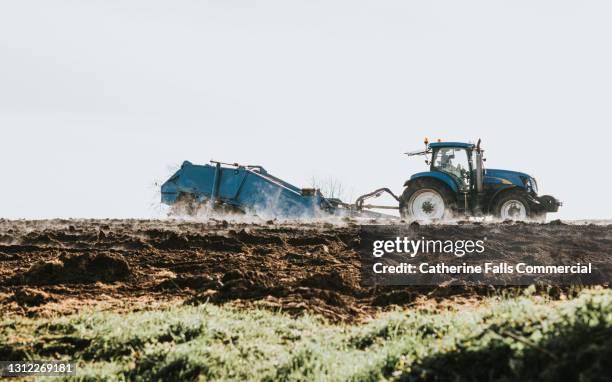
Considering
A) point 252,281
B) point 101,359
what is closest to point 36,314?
point 101,359

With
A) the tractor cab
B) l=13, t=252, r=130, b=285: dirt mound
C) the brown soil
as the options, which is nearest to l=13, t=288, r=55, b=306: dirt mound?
the brown soil

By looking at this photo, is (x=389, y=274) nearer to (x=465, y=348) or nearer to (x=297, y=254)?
(x=297, y=254)

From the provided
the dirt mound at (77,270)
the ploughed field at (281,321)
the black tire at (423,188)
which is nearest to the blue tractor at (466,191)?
the black tire at (423,188)

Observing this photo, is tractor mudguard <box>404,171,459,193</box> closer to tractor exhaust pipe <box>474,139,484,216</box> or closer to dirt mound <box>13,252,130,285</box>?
tractor exhaust pipe <box>474,139,484,216</box>

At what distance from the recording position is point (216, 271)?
7.36 meters

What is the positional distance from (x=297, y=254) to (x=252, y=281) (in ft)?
6.84

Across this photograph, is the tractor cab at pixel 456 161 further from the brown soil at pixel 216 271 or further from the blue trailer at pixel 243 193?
the brown soil at pixel 216 271

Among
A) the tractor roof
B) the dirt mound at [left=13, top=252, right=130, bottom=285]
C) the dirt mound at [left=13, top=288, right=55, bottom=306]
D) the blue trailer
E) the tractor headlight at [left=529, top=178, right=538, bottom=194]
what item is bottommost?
the dirt mound at [left=13, top=288, right=55, bottom=306]

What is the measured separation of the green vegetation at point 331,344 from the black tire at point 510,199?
9873mm

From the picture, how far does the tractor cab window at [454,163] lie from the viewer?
15172 mm

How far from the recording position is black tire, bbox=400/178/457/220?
48.7ft

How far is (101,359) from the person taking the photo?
451 centimetres

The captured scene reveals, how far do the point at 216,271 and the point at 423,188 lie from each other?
8878 mm

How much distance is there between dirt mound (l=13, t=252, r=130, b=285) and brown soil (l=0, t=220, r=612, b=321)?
0.01 m
